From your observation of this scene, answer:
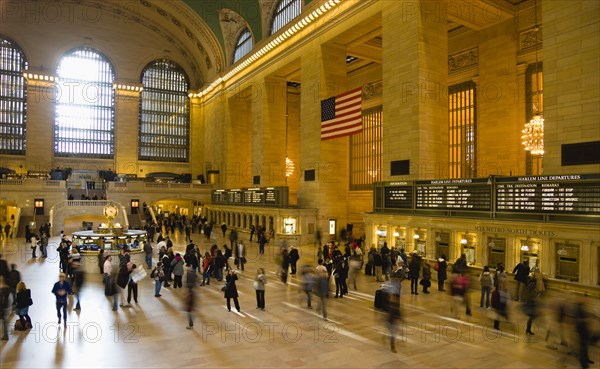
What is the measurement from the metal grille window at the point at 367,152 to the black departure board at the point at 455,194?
13540mm

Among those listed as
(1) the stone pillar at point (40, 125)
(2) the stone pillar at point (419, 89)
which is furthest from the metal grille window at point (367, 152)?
(1) the stone pillar at point (40, 125)

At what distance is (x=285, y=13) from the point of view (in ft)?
85.3

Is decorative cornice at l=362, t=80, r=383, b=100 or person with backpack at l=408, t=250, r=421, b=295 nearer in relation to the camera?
person with backpack at l=408, t=250, r=421, b=295

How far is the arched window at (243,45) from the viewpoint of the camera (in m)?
31.7

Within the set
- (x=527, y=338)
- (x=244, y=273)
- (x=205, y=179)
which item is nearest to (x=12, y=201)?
(x=205, y=179)

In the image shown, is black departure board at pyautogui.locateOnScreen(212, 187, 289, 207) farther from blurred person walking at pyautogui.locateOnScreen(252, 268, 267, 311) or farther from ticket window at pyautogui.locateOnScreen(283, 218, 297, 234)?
blurred person walking at pyautogui.locateOnScreen(252, 268, 267, 311)

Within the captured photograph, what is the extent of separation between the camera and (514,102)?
1814 cm

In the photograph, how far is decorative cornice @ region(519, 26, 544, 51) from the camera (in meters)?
17.5

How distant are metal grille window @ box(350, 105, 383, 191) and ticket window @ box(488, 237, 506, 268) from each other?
16.1 metres

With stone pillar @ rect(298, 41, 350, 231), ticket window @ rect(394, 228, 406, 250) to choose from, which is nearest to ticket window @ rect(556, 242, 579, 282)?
ticket window @ rect(394, 228, 406, 250)

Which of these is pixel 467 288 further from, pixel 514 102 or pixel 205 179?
pixel 205 179

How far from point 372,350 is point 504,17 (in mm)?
17836

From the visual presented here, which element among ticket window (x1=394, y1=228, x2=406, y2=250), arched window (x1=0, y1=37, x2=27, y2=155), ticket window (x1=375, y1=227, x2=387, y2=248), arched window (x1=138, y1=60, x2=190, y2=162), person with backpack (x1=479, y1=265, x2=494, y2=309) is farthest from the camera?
arched window (x1=138, y1=60, x2=190, y2=162)

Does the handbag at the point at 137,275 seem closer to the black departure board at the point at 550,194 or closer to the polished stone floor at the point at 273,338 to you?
the polished stone floor at the point at 273,338
